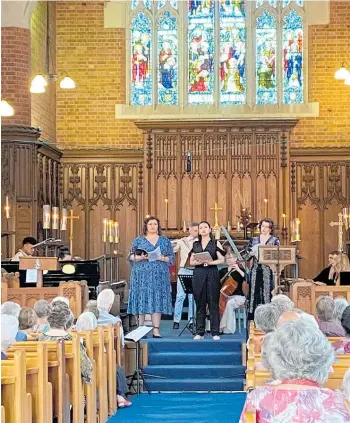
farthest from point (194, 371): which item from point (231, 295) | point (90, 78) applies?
point (90, 78)

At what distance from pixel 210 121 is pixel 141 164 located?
1616 millimetres

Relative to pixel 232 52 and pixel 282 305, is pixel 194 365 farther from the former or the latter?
pixel 232 52

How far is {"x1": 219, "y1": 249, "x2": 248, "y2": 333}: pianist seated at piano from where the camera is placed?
44.7ft

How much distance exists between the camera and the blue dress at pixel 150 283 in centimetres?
1266

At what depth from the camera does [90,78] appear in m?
20.9

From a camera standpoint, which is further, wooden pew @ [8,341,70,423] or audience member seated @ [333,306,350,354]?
audience member seated @ [333,306,350,354]

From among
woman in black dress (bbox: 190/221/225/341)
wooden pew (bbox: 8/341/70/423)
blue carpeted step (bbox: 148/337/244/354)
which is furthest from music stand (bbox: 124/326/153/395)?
wooden pew (bbox: 8/341/70/423)

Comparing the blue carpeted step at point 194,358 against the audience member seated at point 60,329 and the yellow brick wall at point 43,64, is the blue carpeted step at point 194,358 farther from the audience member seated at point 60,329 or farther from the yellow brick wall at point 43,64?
the yellow brick wall at point 43,64

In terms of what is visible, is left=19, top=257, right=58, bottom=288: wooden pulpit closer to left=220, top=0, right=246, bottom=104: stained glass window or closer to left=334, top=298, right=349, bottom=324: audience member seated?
left=334, top=298, right=349, bottom=324: audience member seated

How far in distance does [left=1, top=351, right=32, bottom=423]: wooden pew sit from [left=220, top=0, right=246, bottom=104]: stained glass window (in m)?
15.3

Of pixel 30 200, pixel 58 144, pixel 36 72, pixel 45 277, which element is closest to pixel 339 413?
pixel 45 277

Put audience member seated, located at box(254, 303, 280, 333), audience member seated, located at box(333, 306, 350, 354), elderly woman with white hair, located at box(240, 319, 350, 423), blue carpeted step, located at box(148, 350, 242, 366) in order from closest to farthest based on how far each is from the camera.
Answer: elderly woman with white hair, located at box(240, 319, 350, 423) < audience member seated, located at box(333, 306, 350, 354) < audience member seated, located at box(254, 303, 280, 333) < blue carpeted step, located at box(148, 350, 242, 366)

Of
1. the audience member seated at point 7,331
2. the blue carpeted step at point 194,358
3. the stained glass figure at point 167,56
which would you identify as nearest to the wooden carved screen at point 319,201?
the stained glass figure at point 167,56

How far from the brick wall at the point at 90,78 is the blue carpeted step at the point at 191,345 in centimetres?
876
